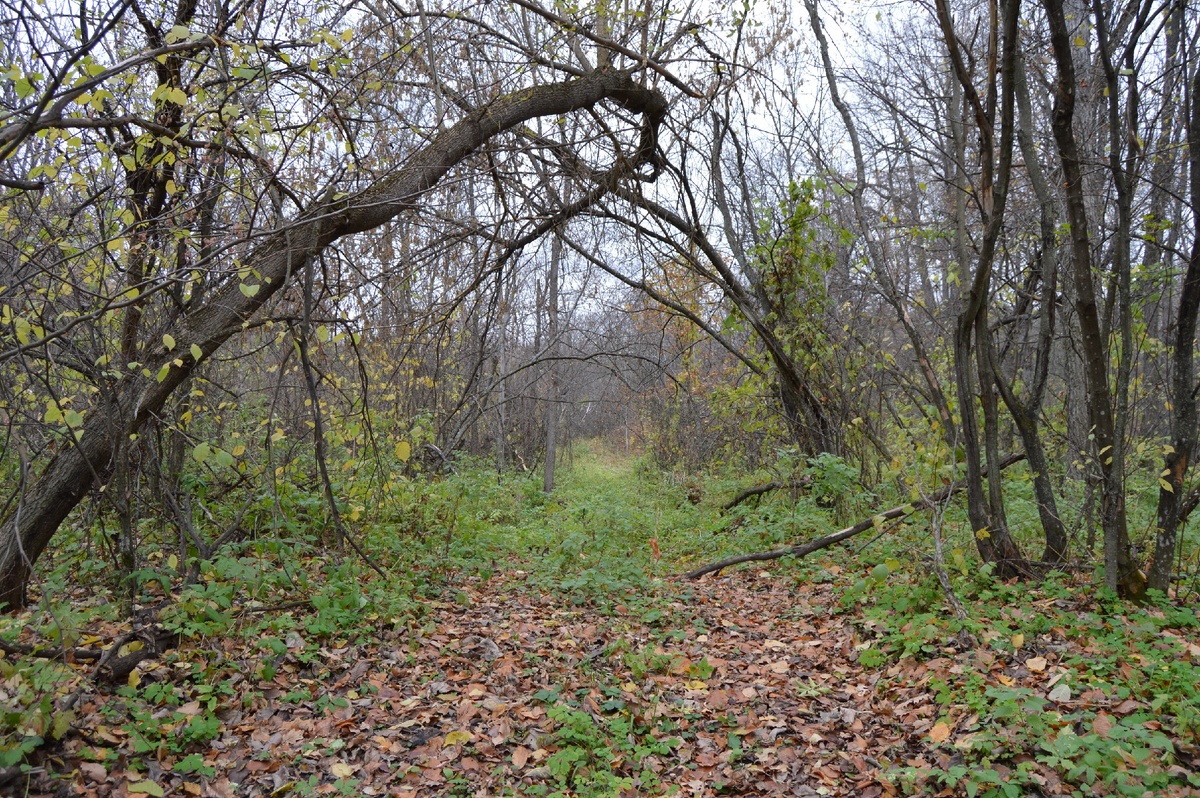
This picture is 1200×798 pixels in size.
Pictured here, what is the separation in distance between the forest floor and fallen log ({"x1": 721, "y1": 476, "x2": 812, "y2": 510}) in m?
2.71

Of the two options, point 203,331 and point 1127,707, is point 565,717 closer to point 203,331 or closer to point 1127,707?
point 1127,707

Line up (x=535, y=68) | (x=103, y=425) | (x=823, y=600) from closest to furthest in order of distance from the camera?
(x=103, y=425) → (x=823, y=600) → (x=535, y=68)

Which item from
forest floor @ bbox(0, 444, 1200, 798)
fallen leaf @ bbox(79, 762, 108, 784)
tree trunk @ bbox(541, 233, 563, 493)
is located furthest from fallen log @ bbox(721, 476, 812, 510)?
fallen leaf @ bbox(79, 762, 108, 784)

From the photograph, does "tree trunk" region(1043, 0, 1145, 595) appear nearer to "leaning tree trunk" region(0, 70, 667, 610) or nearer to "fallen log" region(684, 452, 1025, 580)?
"fallen log" region(684, 452, 1025, 580)

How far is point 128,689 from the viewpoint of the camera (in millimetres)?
3137

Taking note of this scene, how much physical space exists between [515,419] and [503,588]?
398 inches

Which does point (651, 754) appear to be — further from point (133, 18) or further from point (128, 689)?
point (133, 18)

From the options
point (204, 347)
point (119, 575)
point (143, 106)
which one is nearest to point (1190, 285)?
point (204, 347)

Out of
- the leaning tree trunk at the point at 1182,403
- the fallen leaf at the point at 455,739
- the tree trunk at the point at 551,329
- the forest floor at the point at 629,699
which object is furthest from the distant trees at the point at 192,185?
the tree trunk at the point at 551,329

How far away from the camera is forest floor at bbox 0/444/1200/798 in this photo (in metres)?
2.74

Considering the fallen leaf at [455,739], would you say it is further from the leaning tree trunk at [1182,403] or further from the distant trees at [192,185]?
the leaning tree trunk at [1182,403]

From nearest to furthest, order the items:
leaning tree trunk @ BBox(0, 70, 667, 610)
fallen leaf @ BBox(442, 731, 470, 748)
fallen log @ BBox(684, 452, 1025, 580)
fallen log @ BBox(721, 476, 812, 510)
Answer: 1. fallen leaf @ BBox(442, 731, 470, 748)
2. leaning tree trunk @ BBox(0, 70, 667, 610)
3. fallen log @ BBox(684, 452, 1025, 580)
4. fallen log @ BBox(721, 476, 812, 510)

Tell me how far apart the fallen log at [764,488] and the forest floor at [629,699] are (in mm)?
2711

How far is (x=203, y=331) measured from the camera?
13.2 feet
